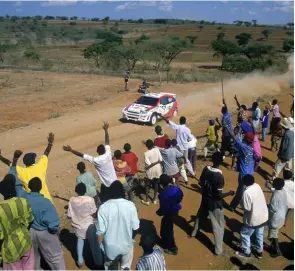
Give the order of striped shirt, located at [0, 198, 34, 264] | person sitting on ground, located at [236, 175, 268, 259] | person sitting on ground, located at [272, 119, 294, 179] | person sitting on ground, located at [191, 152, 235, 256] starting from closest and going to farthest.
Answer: striped shirt, located at [0, 198, 34, 264] < person sitting on ground, located at [236, 175, 268, 259] < person sitting on ground, located at [191, 152, 235, 256] < person sitting on ground, located at [272, 119, 294, 179]

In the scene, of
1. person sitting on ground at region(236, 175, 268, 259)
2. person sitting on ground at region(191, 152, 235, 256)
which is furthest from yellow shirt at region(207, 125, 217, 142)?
person sitting on ground at region(236, 175, 268, 259)

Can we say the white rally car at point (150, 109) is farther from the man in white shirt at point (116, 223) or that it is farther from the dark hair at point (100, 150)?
the man in white shirt at point (116, 223)

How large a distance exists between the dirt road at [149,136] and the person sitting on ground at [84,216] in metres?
0.84

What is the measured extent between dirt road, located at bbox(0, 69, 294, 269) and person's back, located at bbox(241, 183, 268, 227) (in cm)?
94

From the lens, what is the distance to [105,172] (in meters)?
7.64

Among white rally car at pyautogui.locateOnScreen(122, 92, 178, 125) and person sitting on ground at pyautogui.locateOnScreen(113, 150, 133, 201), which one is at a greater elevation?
person sitting on ground at pyautogui.locateOnScreen(113, 150, 133, 201)

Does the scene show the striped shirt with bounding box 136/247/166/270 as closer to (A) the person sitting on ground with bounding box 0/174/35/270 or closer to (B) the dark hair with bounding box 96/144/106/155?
(A) the person sitting on ground with bounding box 0/174/35/270

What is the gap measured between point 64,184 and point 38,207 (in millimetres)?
5569

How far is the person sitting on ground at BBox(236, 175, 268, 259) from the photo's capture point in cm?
674

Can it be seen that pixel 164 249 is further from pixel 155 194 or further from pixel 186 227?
pixel 155 194

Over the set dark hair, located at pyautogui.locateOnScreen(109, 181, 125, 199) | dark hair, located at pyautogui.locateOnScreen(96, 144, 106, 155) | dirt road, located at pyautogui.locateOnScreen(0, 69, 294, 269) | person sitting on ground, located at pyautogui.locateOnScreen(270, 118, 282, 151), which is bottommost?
dirt road, located at pyautogui.locateOnScreen(0, 69, 294, 269)

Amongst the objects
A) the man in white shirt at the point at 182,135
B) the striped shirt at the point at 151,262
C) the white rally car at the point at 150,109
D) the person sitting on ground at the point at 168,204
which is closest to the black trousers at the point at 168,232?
Result: the person sitting on ground at the point at 168,204

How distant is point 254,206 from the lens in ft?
22.2

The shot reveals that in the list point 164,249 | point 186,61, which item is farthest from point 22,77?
point 186,61
